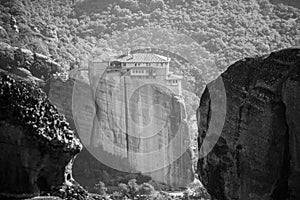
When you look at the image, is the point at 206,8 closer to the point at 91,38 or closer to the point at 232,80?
the point at 91,38

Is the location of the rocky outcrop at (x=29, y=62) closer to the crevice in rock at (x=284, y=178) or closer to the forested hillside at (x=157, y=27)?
the forested hillside at (x=157, y=27)

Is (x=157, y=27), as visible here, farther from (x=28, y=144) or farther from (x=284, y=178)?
(x=28, y=144)

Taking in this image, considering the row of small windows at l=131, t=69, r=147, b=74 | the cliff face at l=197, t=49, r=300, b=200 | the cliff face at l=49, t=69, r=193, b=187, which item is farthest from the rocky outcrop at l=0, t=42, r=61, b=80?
the cliff face at l=197, t=49, r=300, b=200

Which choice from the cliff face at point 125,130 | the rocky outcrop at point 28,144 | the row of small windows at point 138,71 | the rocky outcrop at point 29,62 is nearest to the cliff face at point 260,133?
the rocky outcrop at point 28,144

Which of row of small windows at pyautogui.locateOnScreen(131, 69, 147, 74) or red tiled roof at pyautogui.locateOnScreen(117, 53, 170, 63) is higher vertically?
red tiled roof at pyautogui.locateOnScreen(117, 53, 170, 63)

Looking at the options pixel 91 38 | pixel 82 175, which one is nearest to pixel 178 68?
pixel 82 175

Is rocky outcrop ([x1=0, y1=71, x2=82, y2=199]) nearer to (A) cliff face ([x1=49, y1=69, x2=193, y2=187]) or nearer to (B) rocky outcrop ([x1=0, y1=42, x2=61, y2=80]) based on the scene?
(A) cliff face ([x1=49, y1=69, x2=193, y2=187])
